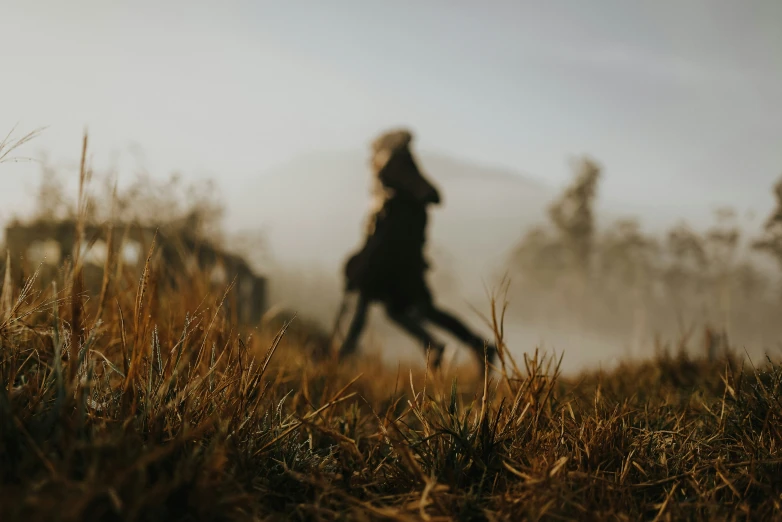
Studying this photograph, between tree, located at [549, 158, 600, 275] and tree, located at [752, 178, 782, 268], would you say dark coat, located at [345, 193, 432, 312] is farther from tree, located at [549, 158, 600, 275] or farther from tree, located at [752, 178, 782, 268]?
tree, located at [549, 158, 600, 275]

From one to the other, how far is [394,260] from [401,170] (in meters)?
0.70

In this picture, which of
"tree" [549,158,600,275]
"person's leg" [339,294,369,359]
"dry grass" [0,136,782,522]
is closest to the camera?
"dry grass" [0,136,782,522]

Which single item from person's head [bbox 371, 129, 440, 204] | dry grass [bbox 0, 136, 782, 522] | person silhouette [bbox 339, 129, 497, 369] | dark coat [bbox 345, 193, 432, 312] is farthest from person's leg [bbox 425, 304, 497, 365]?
dry grass [bbox 0, 136, 782, 522]

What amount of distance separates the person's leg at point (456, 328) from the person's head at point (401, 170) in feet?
2.79

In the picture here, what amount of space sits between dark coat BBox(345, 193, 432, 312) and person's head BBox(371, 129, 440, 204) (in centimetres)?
9

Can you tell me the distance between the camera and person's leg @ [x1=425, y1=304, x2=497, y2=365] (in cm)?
353

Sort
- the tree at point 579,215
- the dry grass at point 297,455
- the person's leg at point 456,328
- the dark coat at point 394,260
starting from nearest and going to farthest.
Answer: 1. the dry grass at point 297,455
2. the person's leg at point 456,328
3. the dark coat at point 394,260
4. the tree at point 579,215

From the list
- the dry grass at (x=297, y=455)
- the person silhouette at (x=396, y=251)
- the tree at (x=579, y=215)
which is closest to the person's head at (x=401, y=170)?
the person silhouette at (x=396, y=251)

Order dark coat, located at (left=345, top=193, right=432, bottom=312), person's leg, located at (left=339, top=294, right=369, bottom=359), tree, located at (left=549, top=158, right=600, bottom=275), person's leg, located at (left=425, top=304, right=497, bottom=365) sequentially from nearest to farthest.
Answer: person's leg, located at (left=425, top=304, right=497, bottom=365), person's leg, located at (left=339, top=294, right=369, bottom=359), dark coat, located at (left=345, top=193, right=432, bottom=312), tree, located at (left=549, top=158, right=600, bottom=275)

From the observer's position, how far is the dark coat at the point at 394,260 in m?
3.75

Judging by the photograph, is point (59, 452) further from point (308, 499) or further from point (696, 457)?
point (696, 457)

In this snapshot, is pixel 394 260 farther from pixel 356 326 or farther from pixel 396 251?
pixel 356 326

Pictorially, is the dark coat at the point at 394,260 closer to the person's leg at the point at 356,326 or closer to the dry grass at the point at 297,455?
the person's leg at the point at 356,326

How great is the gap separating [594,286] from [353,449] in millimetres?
47274
